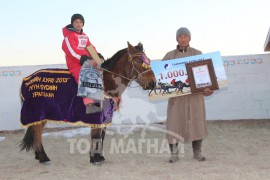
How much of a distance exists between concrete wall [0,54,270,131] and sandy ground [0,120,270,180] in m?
1.50

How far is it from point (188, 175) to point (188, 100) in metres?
1.23

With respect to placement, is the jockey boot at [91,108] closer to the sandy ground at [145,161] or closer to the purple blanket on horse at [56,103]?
the purple blanket on horse at [56,103]

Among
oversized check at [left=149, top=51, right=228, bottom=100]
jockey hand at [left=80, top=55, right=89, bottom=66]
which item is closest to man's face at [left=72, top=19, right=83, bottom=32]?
jockey hand at [left=80, top=55, right=89, bottom=66]

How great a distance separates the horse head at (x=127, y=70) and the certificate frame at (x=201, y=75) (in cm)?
62

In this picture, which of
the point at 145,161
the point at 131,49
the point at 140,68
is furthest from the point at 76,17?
the point at 145,161

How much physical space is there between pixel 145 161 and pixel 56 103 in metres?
1.58

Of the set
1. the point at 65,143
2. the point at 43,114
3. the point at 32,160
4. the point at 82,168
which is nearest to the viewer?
the point at 82,168

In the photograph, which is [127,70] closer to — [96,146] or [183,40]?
[183,40]

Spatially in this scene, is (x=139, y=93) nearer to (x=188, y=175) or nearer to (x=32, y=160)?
(x=32, y=160)

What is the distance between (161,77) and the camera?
559 cm

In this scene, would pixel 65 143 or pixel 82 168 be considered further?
pixel 65 143

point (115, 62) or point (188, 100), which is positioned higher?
point (115, 62)

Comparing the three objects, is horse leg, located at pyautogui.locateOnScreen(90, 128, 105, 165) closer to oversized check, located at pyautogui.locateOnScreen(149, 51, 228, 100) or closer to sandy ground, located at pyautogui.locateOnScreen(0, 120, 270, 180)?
sandy ground, located at pyautogui.locateOnScreen(0, 120, 270, 180)

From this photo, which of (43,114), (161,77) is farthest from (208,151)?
(43,114)
